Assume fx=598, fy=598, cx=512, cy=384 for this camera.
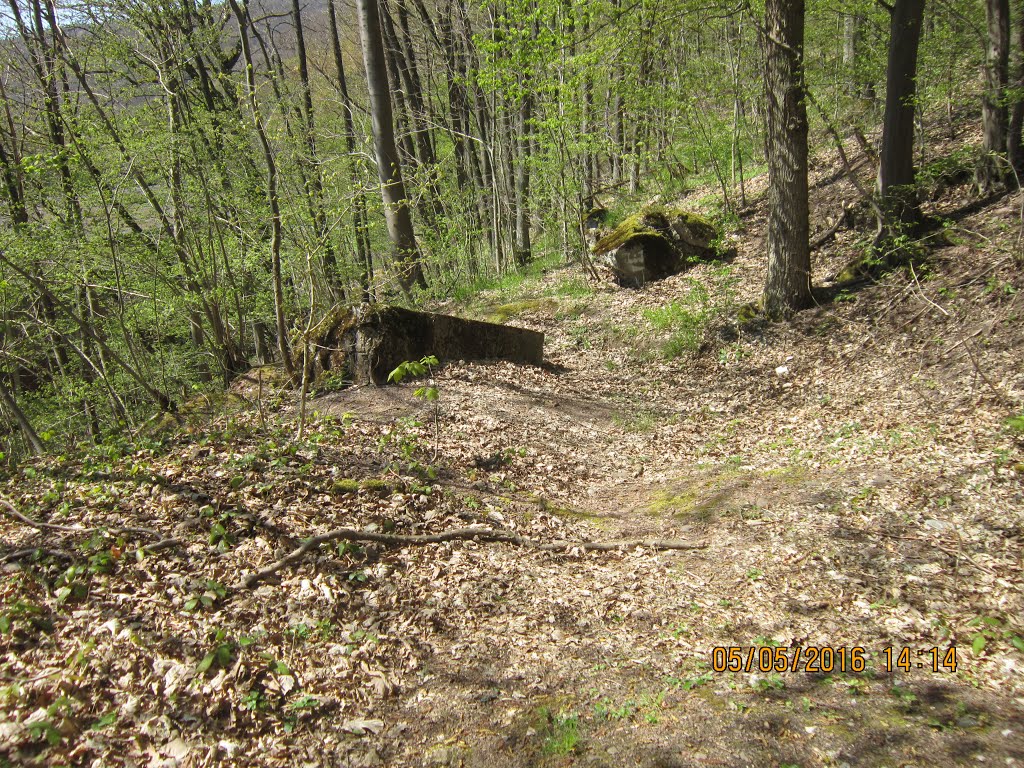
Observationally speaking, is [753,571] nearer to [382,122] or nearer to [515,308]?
[515,308]

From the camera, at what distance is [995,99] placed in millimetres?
7324

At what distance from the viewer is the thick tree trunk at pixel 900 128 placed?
7461mm

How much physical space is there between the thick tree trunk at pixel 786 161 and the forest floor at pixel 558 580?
4.59ft

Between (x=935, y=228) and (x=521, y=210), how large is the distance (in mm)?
9872

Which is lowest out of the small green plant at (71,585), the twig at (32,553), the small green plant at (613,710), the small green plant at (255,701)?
the small green plant at (613,710)

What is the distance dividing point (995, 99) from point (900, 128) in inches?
39.1

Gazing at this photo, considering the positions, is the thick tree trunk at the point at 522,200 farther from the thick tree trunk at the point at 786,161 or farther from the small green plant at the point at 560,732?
the small green plant at the point at 560,732

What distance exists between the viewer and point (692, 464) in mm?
6328

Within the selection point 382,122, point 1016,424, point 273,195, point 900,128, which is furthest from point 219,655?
point 382,122

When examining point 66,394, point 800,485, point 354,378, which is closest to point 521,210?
point 354,378

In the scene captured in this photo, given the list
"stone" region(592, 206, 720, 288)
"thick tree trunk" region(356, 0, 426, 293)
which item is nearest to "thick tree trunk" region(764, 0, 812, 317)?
"stone" region(592, 206, 720, 288)
